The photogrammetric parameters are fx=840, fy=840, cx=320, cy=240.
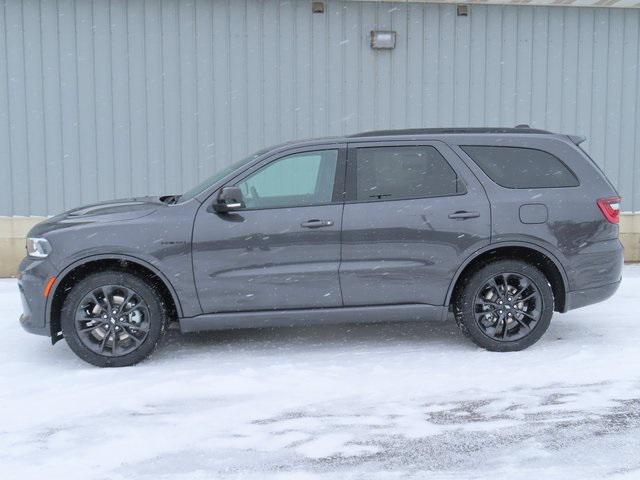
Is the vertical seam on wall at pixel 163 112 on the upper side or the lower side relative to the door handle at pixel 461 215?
upper

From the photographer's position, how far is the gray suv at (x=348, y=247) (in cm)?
631

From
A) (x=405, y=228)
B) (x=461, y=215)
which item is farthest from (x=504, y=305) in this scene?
(x=405, y=228)

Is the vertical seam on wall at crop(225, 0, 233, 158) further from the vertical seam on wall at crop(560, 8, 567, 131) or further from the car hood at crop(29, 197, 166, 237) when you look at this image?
the vertical seam on wall at crop(560, 8, 567, 131)

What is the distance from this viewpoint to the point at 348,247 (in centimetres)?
645

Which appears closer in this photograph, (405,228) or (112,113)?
(405,228)

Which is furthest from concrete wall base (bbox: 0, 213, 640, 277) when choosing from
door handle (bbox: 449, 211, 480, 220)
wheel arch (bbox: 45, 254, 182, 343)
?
door handle (bbox: 449, 211, 480, 220)

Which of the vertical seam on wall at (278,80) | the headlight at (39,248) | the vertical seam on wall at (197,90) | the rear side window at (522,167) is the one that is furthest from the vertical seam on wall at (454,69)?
the headlight at (39,248)

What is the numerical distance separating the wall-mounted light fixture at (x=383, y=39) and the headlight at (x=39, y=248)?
5.86m

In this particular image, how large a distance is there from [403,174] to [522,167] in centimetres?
96

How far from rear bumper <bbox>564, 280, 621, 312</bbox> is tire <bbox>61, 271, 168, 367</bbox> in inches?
126

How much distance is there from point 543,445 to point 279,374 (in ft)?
7.03

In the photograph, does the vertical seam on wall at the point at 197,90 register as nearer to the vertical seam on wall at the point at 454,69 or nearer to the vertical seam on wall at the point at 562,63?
the vertical seam on wall at the point at 454,69

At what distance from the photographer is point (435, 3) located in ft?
36.0

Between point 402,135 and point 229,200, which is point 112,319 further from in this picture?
point 402,135
